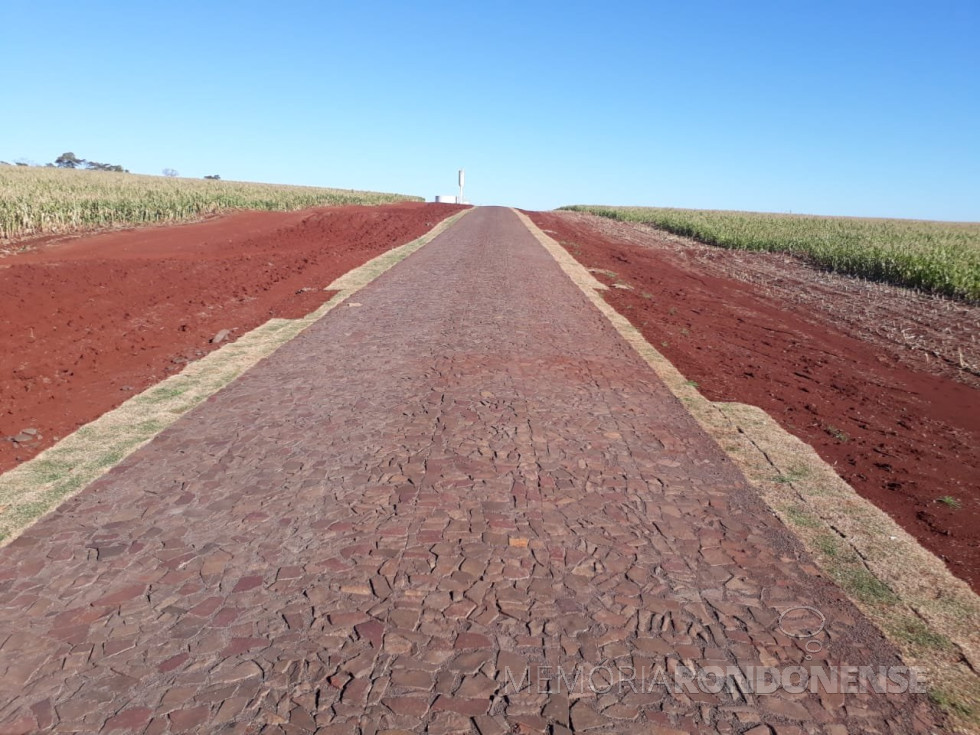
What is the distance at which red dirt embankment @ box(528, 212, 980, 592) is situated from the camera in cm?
567

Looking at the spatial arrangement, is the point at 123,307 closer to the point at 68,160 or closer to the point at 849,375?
the point at 849,375

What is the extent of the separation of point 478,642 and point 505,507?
4.47ft

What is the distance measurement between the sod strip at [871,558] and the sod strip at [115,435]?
508 cm

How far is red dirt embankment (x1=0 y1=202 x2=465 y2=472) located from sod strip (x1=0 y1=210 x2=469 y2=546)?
39cm

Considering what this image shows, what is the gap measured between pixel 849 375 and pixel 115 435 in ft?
32.5

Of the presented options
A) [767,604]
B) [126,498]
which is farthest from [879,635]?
[126,498]

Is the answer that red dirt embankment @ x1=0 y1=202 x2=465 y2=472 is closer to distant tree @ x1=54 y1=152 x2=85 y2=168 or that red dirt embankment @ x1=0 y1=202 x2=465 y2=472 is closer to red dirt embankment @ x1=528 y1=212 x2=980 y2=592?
red dirt embankment @ x1=528 y1=212 x2=980 y2=592

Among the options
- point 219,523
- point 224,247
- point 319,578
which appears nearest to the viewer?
point 319,578

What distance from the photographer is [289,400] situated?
651 centimetres

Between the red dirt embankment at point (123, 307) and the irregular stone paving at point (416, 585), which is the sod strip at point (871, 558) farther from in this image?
the red dirt embankment at point (123, 307)

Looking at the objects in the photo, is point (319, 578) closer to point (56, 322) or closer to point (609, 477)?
point (609, 477)

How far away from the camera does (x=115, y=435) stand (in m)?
5.62

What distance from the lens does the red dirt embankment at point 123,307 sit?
7137mm

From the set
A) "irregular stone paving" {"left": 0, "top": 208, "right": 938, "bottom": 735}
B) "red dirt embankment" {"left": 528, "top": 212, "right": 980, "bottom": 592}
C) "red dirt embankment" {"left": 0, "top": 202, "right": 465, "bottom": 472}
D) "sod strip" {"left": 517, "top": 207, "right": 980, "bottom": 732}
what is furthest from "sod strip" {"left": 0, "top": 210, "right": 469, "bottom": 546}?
"red dirt embankment" {"left": 528, "top": 212, "right": 980, "bottom": 592}
